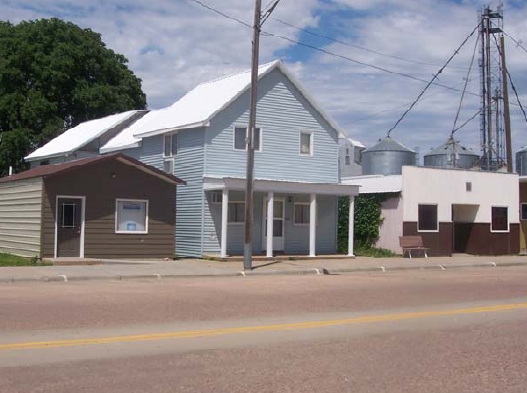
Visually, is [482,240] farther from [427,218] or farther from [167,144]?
[167,144]

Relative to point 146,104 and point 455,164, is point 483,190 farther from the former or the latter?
point 146,104

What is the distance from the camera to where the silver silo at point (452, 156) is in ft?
130

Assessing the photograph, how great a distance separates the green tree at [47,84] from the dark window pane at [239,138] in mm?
20303

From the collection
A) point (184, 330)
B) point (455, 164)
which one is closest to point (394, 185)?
point (455, 164)

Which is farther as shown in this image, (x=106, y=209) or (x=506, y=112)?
(x=506, y=112)

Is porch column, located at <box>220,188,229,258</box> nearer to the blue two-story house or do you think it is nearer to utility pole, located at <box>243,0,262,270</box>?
the blue two-story house

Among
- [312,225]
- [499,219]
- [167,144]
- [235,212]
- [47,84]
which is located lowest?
[312,225]

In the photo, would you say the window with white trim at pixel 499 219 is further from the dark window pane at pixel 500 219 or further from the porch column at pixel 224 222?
the porch column at pixel 224 222

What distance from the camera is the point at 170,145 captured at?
3005cm

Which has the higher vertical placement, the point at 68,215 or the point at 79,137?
the point at 79,137

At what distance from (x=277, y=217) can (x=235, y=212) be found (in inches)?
83.5

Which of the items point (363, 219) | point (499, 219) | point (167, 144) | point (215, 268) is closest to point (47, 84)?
point (167, 144)

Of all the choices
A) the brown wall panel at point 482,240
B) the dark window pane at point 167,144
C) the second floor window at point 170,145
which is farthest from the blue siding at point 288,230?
the brown wall panel at point 482,240

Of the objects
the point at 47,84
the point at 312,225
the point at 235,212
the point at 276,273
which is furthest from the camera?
the point at 47,84
